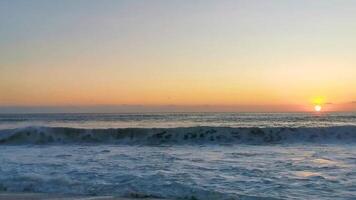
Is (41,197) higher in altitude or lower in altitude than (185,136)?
lower

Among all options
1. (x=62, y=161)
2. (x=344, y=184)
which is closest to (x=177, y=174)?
(x=344, y=184)

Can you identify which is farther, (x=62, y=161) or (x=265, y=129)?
(x=265, y=129)

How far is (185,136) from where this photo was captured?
2458cm

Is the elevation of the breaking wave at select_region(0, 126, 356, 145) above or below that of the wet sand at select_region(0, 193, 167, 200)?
above

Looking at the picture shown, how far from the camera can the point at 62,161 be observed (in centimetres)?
1345

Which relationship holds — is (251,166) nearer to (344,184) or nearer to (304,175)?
(304,175)

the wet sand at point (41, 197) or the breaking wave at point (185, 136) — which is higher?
the breaking wave at point (185, 136)

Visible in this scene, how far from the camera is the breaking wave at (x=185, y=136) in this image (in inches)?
920

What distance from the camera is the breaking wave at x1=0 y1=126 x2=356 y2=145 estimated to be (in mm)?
23364

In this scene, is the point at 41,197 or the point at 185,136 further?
the point at 185,136

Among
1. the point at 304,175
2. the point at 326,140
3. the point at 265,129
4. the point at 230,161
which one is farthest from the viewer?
the point at 265,129

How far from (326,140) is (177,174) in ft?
47.0

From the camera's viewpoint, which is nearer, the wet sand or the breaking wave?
the wet sand

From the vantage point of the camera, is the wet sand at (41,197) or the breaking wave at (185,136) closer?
the wet sand at (41,197)
